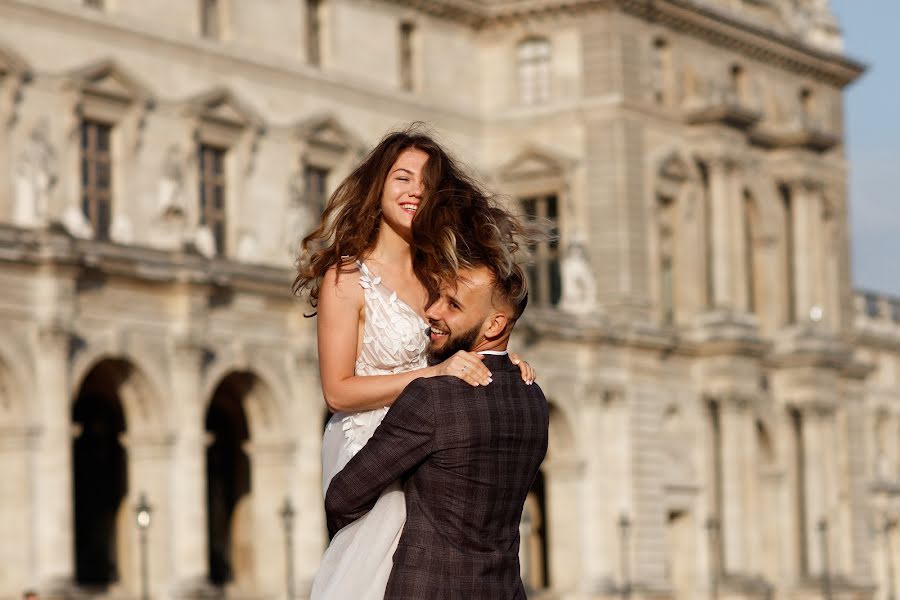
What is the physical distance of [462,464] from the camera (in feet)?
23.0

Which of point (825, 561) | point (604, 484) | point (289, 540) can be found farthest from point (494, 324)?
point (825, 561)

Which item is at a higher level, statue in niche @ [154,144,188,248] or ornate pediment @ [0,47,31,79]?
ornate pediment @ [0,47,31,79]

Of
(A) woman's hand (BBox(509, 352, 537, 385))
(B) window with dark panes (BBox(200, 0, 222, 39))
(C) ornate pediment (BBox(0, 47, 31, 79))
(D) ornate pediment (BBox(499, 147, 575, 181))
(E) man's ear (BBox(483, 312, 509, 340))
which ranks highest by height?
(B) window with dark panes (BBox(200, 0, 222, 39))

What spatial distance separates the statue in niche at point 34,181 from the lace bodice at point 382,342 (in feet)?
104

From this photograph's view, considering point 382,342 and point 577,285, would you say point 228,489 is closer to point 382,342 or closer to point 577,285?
point 577,285

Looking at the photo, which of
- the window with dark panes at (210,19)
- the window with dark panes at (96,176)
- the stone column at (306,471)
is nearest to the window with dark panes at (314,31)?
the window with dark panes at (210,19)

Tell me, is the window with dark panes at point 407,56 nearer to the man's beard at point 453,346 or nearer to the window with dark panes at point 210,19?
the window with dark panes at point 210,19

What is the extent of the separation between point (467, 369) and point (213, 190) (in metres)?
41.4

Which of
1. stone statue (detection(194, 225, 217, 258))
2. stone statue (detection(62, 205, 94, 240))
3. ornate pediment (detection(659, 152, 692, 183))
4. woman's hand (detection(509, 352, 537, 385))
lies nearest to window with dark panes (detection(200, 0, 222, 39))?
stone statue (detection(194, 225, 217, 258))

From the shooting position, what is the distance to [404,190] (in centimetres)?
764

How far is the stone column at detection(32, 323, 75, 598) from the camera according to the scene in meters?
38.0

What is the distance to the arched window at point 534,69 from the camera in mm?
57844

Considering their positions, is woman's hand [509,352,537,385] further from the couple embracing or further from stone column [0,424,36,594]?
stone column [0,424,36,594]

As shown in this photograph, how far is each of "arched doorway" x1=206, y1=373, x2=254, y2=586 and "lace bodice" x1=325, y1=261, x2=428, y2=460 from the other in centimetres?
3906
